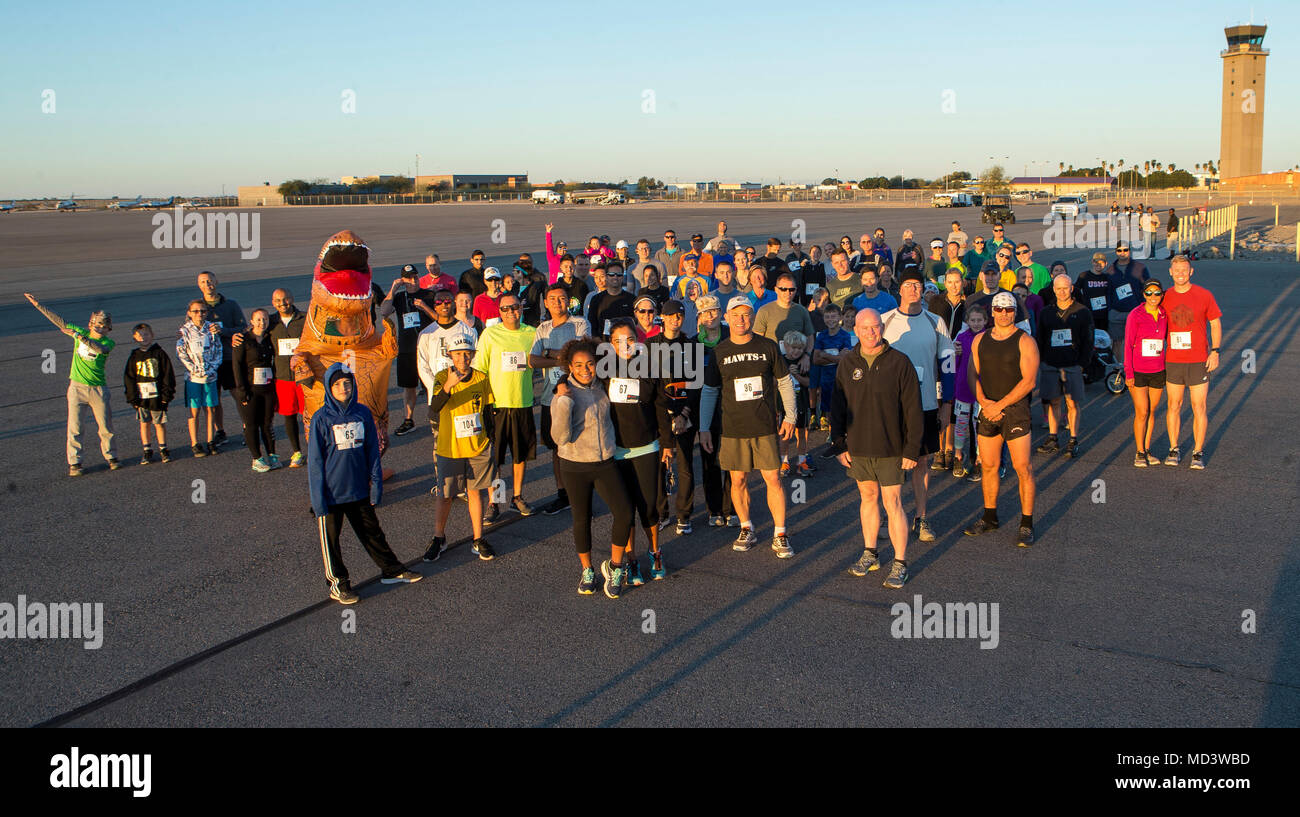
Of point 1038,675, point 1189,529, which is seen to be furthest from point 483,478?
point 1189,529

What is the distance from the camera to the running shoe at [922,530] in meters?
7.25

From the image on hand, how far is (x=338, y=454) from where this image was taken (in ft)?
20.5

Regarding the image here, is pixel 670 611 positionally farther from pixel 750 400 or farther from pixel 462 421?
pixel 462 421

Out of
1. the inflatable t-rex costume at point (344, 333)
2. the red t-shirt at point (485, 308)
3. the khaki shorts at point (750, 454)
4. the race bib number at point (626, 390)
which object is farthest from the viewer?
the red t-shirt at point (485, 308)

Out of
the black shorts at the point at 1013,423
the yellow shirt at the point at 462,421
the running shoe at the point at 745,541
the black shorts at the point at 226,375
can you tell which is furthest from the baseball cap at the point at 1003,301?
the black shorts at the point at 226,375

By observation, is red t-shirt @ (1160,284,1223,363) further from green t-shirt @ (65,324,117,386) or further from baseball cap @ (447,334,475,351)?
green t-shirt @ (65,324,117,386)

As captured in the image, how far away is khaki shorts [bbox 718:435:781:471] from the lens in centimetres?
687

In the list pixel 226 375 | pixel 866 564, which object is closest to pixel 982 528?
pixel 866 564

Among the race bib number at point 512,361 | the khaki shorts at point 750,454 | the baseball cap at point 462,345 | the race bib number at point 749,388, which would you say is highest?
the baseball cap at point 462,345

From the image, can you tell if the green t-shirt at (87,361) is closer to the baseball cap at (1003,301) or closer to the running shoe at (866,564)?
the running shoe at (866,564)

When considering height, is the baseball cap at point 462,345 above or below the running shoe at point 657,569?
above

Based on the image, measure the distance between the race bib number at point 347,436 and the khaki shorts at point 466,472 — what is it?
835mm
